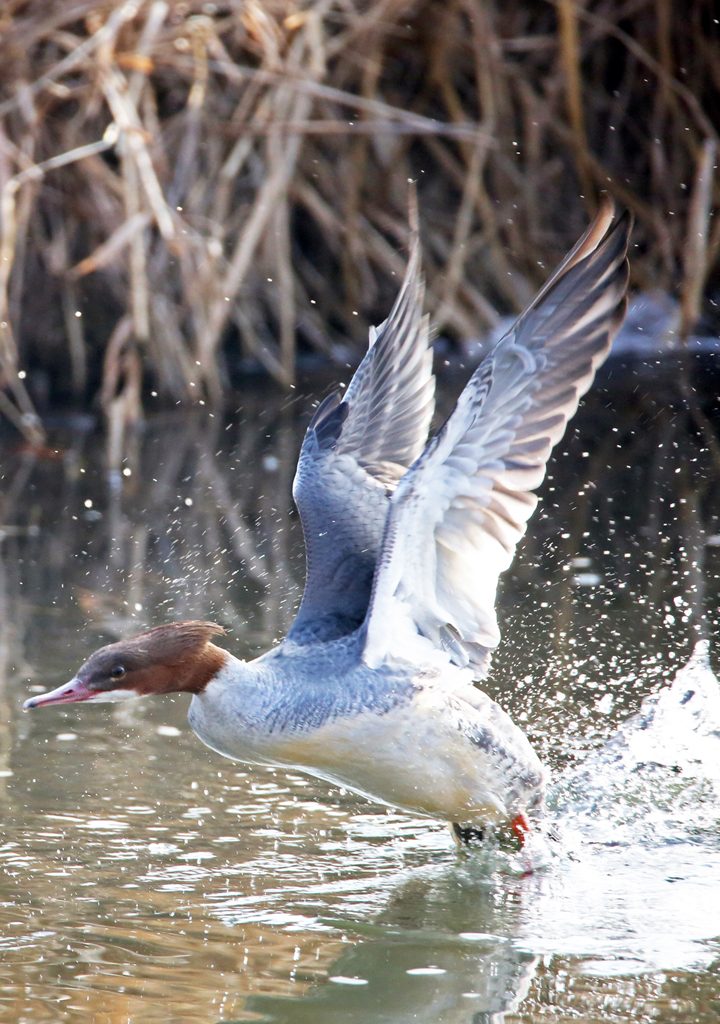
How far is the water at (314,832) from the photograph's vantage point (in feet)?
10.00

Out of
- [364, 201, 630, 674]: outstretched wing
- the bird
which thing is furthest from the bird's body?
[364, 201, 630, 674]: outstretched wing

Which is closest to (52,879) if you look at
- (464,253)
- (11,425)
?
(11,425)

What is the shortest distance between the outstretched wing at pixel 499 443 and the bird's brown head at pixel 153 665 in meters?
0.42

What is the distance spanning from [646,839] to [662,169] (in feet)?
22.2

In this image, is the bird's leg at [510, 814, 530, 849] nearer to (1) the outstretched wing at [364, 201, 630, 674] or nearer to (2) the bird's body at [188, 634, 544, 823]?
(2) the bird's body at [188, 634, 544, 823]

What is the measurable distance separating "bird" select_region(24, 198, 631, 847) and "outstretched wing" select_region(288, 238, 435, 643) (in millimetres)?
105

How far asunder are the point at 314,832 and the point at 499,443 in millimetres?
1136

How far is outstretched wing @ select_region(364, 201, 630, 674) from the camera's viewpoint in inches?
140

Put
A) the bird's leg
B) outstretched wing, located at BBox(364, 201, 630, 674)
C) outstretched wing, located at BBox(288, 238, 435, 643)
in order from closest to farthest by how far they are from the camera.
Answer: outstretched wing, located at BBox(364, 201, 630, 674)
the bird's leg
outstretched wing, located at BBox(288, 238, 435, 643)

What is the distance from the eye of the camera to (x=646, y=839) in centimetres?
398

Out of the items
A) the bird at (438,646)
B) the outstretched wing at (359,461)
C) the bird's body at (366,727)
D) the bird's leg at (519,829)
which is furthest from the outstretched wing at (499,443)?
the bird's leg at (519,829)

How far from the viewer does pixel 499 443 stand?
3.67 metres

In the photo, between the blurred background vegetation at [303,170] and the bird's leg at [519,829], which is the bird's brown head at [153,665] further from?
the blurred background vegetation at [303,170]

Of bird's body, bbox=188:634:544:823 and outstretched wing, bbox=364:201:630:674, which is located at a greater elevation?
outstretched wing, bbox=364:201:630:674
